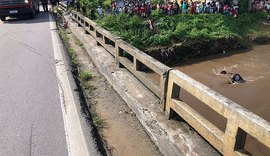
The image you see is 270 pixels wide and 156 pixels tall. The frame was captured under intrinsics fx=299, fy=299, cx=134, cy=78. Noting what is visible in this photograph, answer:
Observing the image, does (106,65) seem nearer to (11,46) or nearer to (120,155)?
(120,155)

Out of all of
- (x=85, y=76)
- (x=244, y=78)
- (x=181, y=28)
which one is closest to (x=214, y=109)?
(x=85, y=76)

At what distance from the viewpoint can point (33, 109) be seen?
221 inches

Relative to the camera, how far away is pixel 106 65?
706 cm

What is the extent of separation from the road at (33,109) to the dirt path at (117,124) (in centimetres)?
43

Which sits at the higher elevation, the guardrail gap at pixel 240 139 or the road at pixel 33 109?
the guardrail gap at pixel 240 139

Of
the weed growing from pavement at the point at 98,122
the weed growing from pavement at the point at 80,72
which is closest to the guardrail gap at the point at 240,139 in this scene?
the weed growing from pavement at the point at 98,122

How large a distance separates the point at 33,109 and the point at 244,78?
30.9ft

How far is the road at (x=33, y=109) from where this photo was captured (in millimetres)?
4355

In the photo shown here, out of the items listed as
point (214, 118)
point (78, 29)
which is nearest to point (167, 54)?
point (78, 29)

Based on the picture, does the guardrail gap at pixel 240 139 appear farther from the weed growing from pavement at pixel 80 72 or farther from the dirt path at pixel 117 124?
the weed growing from pavement at pixel 80 72

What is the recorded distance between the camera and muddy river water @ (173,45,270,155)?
325 inches

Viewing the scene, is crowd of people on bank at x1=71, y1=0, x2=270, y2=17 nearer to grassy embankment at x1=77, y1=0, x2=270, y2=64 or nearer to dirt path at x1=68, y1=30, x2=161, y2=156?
grassy embankment at x1=77, y1=0, x2=270, y2=64

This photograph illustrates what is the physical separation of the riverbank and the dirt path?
7445mm

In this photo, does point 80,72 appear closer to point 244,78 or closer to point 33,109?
point 33,109
